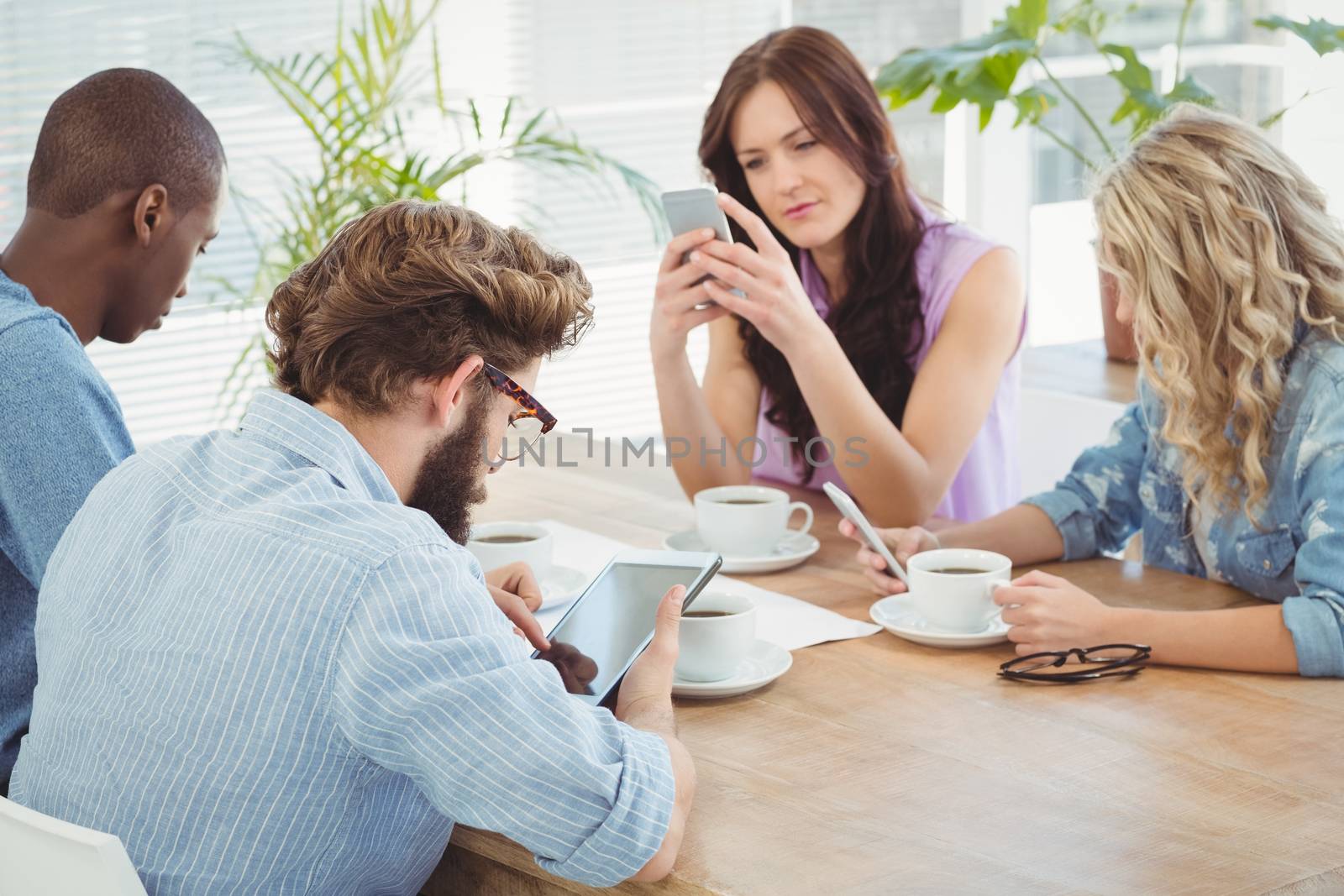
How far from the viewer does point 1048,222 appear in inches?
167

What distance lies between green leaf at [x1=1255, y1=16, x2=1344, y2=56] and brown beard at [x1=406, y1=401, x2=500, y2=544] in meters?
2.38

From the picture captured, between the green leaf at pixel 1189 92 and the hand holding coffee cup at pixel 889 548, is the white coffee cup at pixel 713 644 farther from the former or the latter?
the green leaf at pixel 1189 92

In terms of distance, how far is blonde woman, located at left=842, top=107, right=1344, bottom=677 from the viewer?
1.50 m

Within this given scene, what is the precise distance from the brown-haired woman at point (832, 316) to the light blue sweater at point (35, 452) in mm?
879

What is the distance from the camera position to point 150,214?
5.96 ft

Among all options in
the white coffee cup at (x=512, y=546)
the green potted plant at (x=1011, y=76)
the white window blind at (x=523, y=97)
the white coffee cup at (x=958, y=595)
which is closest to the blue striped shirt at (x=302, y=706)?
the white coffee cup at (x=958, y=595)

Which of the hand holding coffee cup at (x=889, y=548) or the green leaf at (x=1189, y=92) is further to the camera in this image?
the green leaf at (x=1189, y=92)

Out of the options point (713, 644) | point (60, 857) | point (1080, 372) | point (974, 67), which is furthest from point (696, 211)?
point (1080, 372)

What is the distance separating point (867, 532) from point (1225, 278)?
0.50 m

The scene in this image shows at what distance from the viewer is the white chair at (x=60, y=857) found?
3.14 ft

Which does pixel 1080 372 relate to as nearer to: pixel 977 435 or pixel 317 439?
pixel 977 435

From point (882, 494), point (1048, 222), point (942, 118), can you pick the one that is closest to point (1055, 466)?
point (1048, 222)

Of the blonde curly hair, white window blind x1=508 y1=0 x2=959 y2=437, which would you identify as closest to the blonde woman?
the blonde curly hair

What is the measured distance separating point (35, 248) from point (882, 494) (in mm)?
1214
